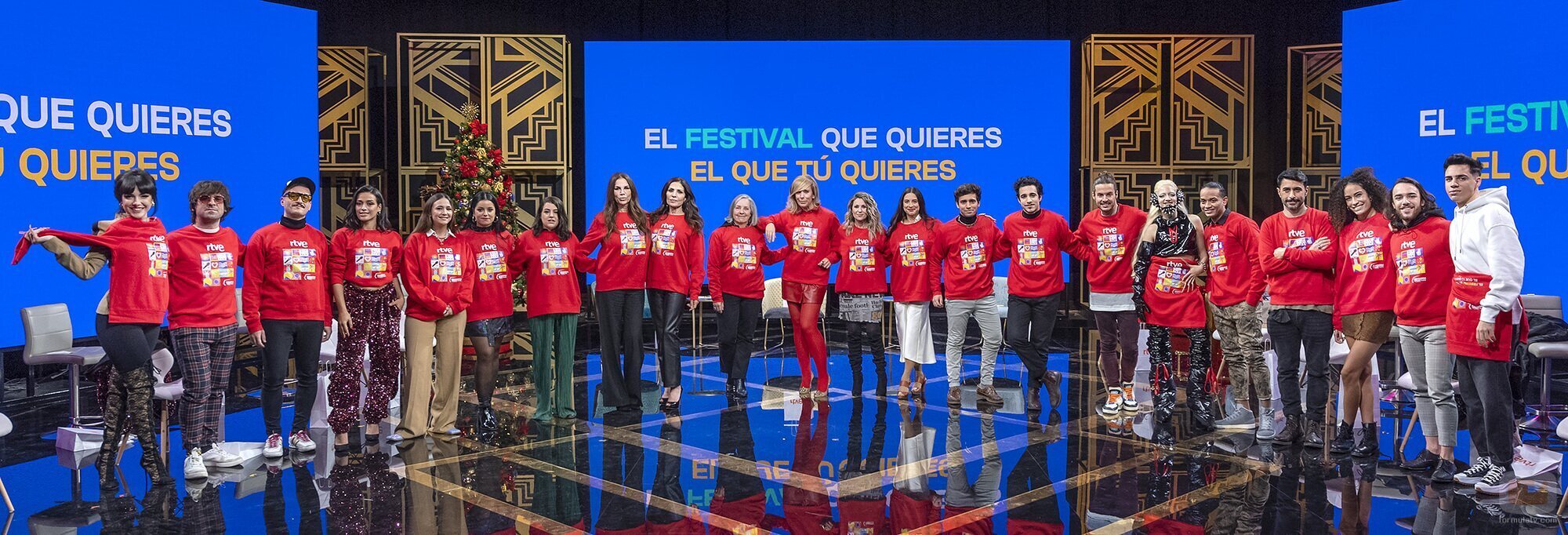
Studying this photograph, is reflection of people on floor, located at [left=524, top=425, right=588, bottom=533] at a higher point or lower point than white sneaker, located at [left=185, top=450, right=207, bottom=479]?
lower

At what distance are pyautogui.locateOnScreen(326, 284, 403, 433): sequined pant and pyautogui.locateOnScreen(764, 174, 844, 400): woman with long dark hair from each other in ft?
7.63

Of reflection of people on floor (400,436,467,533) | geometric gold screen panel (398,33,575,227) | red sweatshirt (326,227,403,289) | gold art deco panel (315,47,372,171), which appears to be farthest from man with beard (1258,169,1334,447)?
gold art deco panel (315,47,372,171)

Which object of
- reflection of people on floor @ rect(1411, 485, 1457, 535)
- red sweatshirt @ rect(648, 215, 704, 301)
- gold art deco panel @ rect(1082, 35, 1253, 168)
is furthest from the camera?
gold art deco panel @ rect(1082, 35, 1253, 168)

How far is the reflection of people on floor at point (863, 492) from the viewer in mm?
3832

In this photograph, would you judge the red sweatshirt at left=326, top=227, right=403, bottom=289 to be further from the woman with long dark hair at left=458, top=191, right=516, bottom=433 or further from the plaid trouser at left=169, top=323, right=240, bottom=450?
the plaid trouser at left=169, top=323, right=240, bottom=450

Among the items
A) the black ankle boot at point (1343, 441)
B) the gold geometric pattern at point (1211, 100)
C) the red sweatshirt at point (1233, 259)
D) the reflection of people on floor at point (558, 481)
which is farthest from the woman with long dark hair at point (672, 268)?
the gold geometric pattern at point (1211, 100)

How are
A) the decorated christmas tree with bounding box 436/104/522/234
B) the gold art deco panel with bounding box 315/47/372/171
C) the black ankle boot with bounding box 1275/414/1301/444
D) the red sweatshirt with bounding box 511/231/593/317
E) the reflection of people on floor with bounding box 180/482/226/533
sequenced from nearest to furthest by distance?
the reflection of people on floor with bounding box 180/482/226/533
the black ankle boot with bounding box 1275/414/1301/444
the red sweatshirt with bounding box 511/231/593/317
the decorated christmas tree with bounding box 436/104/522/234
the gold art deco panel with bounding box 315/47/372/171

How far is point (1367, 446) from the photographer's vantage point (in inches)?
192

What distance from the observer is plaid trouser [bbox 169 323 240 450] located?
4.61 m

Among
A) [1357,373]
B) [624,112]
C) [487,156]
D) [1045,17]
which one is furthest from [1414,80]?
[487,156]

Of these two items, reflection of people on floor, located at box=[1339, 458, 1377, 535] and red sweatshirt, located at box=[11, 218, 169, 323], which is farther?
red sweatshirt, located at box=[11, 218, 169, 323]

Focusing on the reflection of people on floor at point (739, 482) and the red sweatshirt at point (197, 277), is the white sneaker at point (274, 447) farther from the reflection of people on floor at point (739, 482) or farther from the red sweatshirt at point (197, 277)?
the reflection of people on floor at point (739, 482)

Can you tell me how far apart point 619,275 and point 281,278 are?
1.84m

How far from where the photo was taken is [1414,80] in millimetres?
8242
